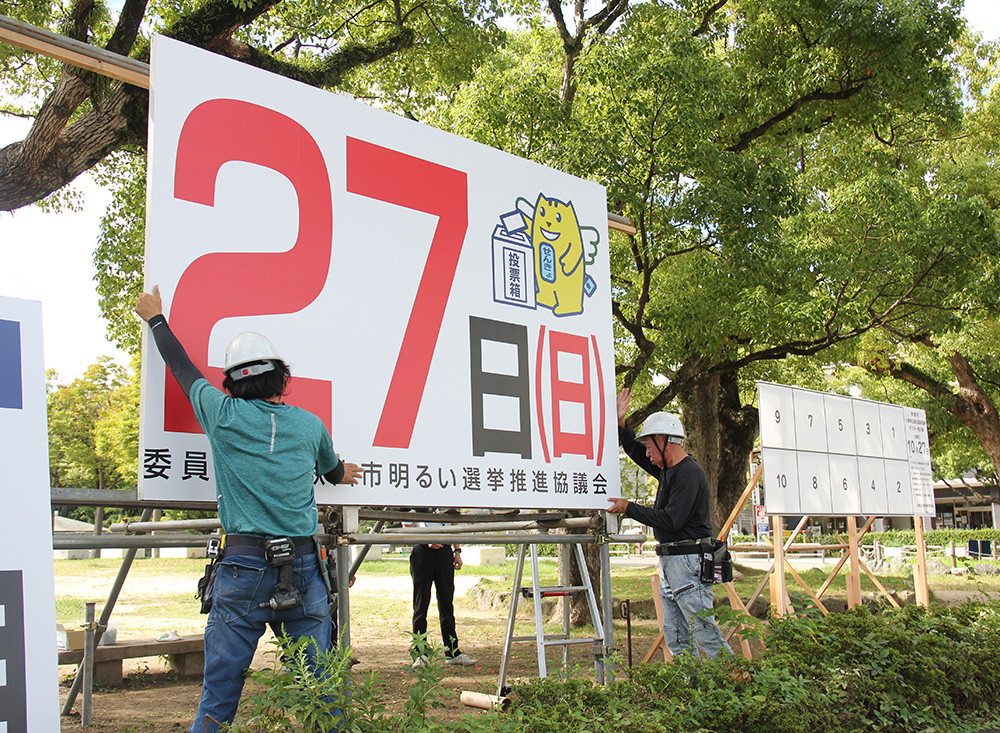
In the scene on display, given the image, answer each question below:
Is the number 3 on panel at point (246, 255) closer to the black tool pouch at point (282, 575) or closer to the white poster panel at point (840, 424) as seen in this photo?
the black tool pouch at point (282, 575)

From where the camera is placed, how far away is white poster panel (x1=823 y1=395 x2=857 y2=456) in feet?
29.9

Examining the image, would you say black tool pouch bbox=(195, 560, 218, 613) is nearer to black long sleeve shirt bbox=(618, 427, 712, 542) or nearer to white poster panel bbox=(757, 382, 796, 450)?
black long sleeve shirt bbox=(618, 427, 712, 542)

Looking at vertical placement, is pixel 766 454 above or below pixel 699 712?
above

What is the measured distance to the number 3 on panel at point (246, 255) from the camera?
12.4 feet

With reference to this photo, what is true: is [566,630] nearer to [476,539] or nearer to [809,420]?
[476,539]

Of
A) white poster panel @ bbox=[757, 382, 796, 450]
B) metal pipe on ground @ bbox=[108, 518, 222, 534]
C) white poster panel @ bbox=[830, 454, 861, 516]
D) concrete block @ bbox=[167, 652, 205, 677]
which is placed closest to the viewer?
metal pipe on ground @ bbox=[108, 518, 222, 534]

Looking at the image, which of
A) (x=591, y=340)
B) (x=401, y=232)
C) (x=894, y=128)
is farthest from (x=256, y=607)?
(x=894, y=128)

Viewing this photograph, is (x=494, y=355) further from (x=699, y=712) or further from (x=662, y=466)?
(x=699, y=712)

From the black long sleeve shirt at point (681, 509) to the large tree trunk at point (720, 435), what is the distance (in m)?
8.38

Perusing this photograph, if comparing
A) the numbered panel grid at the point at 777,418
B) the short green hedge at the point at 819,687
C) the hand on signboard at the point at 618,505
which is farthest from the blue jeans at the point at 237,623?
the numbered panel grid at the point at 777,418

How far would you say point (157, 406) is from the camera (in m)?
3.57

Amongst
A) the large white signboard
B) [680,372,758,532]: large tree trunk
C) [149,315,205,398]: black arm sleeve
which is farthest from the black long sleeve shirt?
[680,372,758,532]: large tree trunk

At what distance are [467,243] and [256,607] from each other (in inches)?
103

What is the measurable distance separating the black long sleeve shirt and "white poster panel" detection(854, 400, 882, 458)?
4.93 m
